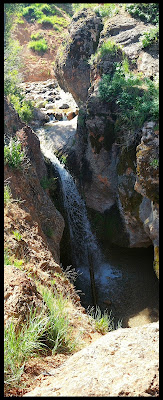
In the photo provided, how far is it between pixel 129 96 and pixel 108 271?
5.34m

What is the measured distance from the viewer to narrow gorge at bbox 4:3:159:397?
3.15m

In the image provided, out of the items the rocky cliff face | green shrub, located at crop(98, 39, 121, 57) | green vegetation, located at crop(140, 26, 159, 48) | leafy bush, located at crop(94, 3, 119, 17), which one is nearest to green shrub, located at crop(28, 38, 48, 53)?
leafy bush, located at crop(94, 3, 119, 17)

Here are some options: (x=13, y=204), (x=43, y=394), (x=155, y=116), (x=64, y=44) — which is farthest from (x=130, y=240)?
(x=64, y=44)

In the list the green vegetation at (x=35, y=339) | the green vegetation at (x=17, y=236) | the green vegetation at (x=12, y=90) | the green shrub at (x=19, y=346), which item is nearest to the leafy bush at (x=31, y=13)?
the green vegetation at (x=12, y=90)

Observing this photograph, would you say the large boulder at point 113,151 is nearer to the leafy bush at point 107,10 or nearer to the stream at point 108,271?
the leafy bush at point 107,10

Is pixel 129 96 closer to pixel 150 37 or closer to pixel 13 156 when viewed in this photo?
pixel 150 37

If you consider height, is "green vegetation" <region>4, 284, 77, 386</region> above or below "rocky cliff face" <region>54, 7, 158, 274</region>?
below

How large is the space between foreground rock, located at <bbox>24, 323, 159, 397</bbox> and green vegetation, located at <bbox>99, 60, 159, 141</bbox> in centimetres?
570

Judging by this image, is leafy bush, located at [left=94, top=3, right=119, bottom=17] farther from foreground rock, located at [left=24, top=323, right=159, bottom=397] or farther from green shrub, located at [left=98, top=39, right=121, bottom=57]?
foreground rock, located at [left=24, top=323, right=159, bottom=397]

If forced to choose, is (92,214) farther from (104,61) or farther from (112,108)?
(104,61)

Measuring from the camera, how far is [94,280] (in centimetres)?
912

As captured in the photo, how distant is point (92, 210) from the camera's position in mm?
10031

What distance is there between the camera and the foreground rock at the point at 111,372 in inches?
87.9
